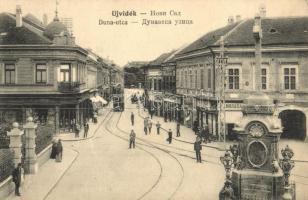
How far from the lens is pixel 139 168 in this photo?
16.2 meters

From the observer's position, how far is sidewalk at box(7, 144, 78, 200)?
12.4m

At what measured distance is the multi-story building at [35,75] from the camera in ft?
80.7

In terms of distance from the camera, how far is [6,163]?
40.5 feet

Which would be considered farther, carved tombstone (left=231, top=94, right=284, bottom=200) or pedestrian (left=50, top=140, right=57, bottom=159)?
pedestrian (left=50, top=140, right=57, bottom=159)

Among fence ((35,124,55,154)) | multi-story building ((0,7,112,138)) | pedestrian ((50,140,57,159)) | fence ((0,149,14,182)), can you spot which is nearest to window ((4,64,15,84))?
multi-story building ((0,7,112,138))

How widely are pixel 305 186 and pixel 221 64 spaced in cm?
853

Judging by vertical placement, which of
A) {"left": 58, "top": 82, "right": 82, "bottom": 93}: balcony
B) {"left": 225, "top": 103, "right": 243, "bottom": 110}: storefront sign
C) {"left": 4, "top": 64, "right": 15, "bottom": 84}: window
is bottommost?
{"left": 225, "top": 103, "right": 243, "bottom": 110}: storefront sign

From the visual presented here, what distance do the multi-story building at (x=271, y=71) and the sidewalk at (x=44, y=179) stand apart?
9.15 metres

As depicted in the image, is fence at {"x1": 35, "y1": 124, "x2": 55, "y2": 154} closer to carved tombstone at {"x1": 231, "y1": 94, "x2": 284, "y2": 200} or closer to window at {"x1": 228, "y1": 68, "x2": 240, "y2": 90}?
carved tombstone at {"x1": 231, "y1": 94, "x2": 284, "y2": 200}

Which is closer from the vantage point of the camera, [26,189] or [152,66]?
[26,189]

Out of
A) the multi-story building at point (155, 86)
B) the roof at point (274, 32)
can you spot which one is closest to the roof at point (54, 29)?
the roof at point (274, 32)

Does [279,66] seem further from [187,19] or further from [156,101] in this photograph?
[156,101]

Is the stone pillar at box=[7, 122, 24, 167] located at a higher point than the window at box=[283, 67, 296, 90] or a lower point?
lower

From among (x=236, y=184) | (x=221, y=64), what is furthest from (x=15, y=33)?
(x=236, y=184)
